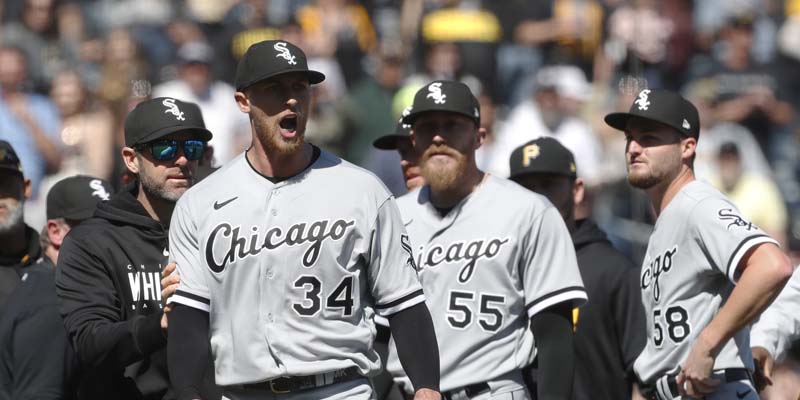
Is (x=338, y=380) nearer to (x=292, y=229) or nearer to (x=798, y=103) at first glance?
(x=292, y=229)

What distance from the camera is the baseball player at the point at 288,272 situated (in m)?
5.54

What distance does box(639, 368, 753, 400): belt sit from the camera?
6.39m

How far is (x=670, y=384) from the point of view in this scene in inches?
259

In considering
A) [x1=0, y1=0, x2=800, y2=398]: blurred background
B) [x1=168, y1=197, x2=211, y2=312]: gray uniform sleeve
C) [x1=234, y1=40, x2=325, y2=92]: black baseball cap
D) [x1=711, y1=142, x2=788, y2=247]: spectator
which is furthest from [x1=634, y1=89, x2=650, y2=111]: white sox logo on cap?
[x1=711, y1=142, x2=788, y2=247]: spectator

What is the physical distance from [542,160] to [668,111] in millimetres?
1417

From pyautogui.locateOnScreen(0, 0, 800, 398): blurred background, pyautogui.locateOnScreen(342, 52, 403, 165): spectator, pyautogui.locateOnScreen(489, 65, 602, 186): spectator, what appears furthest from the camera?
pyautogui.locateOnScreen(342, 52, 403, 165): spectator

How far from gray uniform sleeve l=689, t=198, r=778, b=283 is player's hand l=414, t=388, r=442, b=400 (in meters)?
1.55

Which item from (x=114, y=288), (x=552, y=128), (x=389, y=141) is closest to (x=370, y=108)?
(x=552, y=128)

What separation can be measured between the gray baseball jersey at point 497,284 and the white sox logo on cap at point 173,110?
4.77 ft

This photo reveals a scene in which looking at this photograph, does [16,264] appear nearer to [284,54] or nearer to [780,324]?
[284,54]

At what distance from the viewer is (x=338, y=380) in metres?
5.59

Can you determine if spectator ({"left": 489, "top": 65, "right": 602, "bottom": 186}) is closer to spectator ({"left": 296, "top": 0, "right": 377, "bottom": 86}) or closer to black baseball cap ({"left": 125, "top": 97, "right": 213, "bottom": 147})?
spectator ({"left": 296, "top": 0, "right": 377, "bottom": 86})

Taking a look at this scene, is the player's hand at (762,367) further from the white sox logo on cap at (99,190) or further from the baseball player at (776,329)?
the white sox logo on cap at (99,190)

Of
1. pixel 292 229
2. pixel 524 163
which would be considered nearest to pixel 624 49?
pixel 524 163
